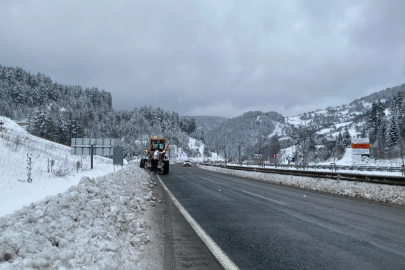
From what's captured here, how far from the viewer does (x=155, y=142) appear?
105ft

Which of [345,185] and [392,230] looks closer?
[392,230]

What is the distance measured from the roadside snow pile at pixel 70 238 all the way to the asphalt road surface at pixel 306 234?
6.17 feet

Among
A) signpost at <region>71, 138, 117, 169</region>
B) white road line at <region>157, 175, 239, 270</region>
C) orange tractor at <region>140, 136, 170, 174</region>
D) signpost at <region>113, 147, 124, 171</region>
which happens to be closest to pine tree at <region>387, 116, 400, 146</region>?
orange tractor at <region>140, 136, 170, 174</region>

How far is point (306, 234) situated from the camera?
20.7 feet

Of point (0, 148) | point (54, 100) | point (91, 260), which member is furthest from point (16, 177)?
point (54, 100)

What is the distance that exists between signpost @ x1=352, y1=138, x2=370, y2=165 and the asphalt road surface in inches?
1622

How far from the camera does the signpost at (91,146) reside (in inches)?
1121

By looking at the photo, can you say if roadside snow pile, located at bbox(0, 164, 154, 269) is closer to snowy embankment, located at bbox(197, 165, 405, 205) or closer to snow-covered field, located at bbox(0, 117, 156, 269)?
snow-covered field, located at bbox(0, 117, 156, 269)

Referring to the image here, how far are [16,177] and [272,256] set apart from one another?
15.6m

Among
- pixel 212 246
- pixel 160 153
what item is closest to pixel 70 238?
pixel 212 246

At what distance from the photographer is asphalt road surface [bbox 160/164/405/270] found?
15.3ft

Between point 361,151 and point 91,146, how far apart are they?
4262 cm

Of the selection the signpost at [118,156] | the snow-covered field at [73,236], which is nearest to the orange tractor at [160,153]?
the signpost at [118,156]

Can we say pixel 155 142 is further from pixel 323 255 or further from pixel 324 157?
pixel 324 157
